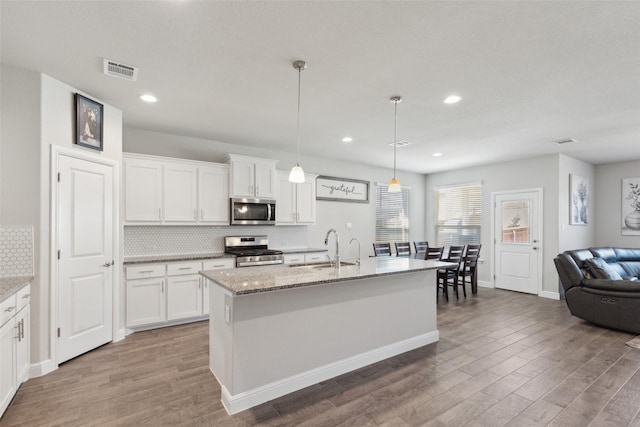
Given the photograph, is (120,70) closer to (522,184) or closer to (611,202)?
(522,184)

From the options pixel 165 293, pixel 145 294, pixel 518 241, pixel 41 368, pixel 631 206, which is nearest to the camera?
pixel 41 368

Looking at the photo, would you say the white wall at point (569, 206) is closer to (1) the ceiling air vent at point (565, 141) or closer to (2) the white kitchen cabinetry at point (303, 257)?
(1) the ceiling air vent at point (565, 141)

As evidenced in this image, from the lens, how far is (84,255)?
10.6 feet

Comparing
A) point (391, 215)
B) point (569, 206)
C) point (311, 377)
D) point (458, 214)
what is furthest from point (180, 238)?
point (569, 206)

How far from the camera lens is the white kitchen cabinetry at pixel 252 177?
4.74 m

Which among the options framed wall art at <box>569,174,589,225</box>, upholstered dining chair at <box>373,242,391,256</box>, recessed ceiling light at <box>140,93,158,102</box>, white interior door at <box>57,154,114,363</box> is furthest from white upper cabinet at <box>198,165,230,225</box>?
framed wall art at <box>569,174,589,225</box>

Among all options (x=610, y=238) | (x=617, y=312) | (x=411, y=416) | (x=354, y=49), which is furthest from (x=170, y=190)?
(x=610, y=238)

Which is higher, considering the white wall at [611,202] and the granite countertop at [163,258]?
the white wall at [611,202]

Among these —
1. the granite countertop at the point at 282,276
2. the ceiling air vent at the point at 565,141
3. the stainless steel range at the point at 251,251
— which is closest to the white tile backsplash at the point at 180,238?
the stainless steel range at the point at 251,251

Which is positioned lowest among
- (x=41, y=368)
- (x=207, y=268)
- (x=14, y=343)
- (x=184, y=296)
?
(x=41, y=368)

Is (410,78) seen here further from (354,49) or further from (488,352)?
(488,352)

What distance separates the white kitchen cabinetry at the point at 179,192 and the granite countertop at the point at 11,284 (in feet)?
5.57

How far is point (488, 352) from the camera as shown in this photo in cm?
331

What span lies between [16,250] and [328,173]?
15.5 feet
